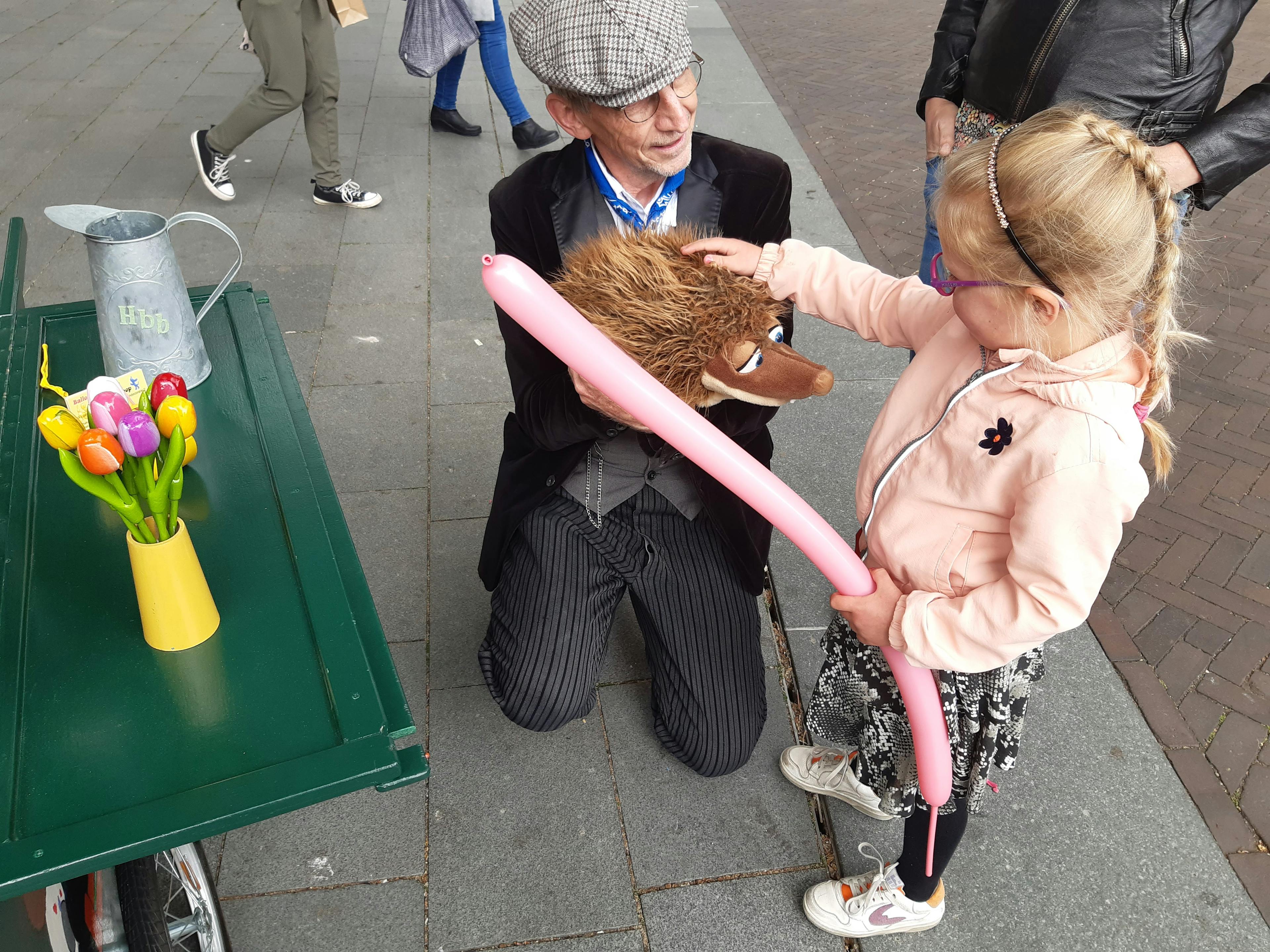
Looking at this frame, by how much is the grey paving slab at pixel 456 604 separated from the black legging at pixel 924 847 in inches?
46.0

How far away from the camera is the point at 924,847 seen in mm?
1870

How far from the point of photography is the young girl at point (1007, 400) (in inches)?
50.8

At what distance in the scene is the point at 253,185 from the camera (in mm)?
5215

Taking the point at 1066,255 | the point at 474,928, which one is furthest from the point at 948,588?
the point at 474,928

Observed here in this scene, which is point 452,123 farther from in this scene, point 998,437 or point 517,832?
point 998,437

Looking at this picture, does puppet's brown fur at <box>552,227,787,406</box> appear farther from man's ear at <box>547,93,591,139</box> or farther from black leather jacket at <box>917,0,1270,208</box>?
black leather jacket at <box>917,0,1270,208</box>

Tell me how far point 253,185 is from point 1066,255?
5049mm

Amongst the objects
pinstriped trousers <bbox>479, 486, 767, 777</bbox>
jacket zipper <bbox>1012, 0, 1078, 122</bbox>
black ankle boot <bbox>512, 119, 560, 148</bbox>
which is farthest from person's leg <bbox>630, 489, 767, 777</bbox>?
black ankle boot <bbox>512, 119, 560, 148</bbox>

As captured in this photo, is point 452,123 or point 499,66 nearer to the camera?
point 499,66

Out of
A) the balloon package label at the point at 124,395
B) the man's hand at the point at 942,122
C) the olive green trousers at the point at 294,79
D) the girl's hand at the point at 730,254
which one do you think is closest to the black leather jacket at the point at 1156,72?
the man's hand at the point at 942,122

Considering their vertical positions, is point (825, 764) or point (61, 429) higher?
point (61, 429)

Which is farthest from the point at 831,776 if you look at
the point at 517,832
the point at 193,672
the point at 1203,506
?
the point at 1203,506

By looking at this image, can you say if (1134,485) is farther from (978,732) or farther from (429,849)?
(429,849)

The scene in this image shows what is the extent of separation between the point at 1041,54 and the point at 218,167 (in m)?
4.34
